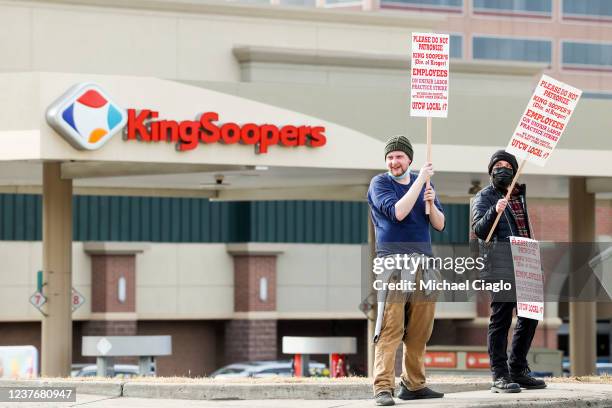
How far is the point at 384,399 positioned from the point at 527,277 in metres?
1.96

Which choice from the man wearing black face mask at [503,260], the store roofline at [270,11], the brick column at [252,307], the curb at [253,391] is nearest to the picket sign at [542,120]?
the man wearing black face mask at [503,260]

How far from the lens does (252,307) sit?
48.7 meters

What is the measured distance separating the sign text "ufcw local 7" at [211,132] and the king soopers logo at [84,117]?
453 mm

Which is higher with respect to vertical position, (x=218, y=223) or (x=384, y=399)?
(x=218, y=223)

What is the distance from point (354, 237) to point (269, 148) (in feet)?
88.0

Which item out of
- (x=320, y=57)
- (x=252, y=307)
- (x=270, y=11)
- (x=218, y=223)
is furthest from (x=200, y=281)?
(x=270, y=11)

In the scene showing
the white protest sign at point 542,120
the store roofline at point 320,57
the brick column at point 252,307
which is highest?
the store roofline at point 320,57

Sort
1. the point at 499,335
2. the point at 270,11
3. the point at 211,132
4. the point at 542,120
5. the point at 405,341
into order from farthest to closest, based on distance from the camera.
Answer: the point at 270,11
the point at 211,132
the point at 542,120
the point at 499,335
the point at 405,341

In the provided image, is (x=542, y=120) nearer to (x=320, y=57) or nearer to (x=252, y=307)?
(x=320, y=57)

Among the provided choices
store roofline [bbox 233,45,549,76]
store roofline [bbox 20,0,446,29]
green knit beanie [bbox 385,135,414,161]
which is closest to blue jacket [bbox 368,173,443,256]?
green knit beanie [bbox 385,135,414,161]

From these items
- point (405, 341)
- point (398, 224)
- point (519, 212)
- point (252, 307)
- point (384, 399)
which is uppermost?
point (519, 212)

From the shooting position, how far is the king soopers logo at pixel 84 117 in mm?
22891

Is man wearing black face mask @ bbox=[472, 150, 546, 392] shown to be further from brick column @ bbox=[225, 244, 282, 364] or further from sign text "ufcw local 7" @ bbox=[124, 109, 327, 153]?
brick column @ bbox=[225, 244, 282, 364]

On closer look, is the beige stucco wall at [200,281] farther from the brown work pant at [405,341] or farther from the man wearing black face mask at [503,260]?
the brown work pant at [405,341]
